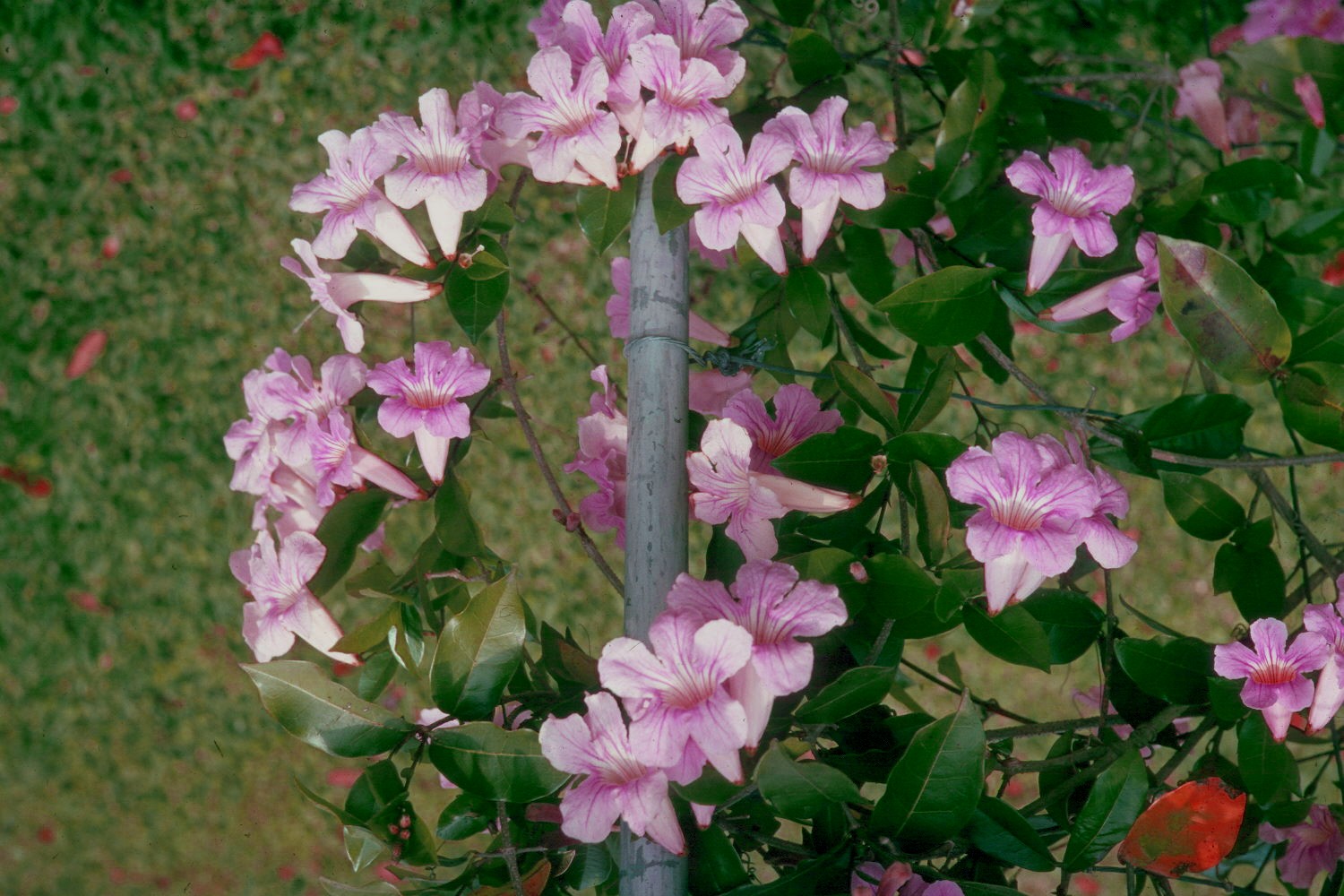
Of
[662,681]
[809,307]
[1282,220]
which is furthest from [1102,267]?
[1282,220]

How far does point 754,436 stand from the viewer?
0.83 metres

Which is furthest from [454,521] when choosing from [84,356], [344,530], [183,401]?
[84,356]

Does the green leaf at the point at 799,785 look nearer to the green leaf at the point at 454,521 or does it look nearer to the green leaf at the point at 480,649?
the green leaf at the point at 480,649

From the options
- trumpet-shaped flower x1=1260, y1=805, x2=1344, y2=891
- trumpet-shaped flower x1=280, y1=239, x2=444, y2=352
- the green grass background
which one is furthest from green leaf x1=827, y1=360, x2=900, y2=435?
the green grass background

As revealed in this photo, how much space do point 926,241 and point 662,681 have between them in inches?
18.6

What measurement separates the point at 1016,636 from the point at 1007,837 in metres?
0.14

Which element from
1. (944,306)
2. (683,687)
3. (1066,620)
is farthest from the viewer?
(1066,620)

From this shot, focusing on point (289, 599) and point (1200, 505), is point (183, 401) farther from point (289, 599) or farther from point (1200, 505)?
point (1200, 505)

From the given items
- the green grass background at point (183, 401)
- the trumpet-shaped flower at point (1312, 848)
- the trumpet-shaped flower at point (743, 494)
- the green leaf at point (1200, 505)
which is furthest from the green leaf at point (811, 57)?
the green grass background at point (183, 401)

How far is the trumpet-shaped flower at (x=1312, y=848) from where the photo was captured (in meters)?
0.93

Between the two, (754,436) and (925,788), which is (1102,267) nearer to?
(754,436)

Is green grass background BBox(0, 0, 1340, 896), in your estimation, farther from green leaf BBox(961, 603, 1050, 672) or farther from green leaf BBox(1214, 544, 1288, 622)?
green leaf BBox(961, 603, 1050, 672)

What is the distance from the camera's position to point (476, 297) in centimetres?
81

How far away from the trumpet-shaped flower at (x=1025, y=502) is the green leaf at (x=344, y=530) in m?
0.47
